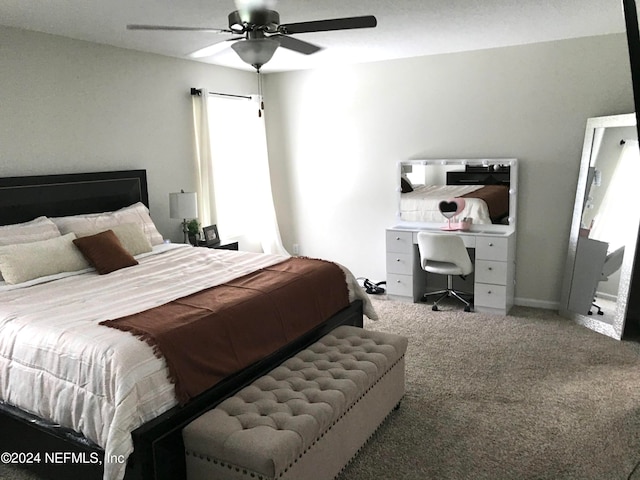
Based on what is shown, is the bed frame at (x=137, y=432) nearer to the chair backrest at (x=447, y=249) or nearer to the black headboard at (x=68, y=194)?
the black headboard at (x=68, y=194)

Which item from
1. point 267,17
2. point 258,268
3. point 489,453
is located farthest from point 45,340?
point 489,453

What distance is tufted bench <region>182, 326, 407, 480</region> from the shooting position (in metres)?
2.02

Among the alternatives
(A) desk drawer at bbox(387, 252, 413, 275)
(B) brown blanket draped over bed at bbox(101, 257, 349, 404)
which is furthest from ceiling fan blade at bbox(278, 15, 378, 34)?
(A) desk drawer at bbox(387, 252, 413, 275)

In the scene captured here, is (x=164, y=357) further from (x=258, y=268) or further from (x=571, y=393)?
(x=571, y=393)

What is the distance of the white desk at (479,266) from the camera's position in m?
4.66

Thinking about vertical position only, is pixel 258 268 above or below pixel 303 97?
below

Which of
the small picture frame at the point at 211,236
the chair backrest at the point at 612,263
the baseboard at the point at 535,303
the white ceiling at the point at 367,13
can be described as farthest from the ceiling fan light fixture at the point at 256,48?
the baseboard at the point at 535,303

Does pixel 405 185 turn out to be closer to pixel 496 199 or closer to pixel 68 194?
pixel 496 199

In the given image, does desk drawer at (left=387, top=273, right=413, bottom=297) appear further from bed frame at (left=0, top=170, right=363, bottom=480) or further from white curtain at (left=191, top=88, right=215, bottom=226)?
white curtain at (left=191, top=88, right=215, bottom=226)

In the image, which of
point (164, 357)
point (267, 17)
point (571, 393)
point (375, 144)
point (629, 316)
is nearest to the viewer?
point (164, 357)

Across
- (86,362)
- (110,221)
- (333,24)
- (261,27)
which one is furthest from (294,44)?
(86,362)

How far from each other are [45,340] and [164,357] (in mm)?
613

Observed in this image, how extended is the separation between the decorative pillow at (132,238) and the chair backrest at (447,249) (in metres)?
2.48

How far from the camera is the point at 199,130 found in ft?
17.2
